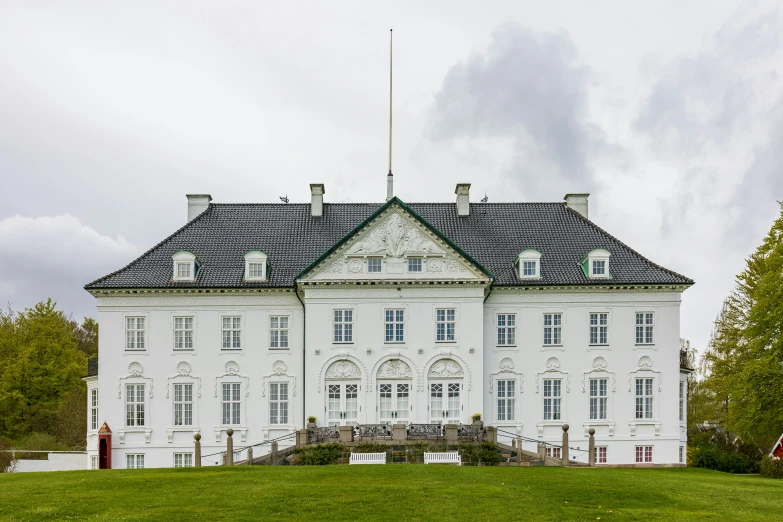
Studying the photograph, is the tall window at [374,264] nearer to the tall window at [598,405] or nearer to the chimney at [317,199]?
the chimney at [317,199]

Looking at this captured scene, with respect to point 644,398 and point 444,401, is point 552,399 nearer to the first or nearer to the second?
point 644,398

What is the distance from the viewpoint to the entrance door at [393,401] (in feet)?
129

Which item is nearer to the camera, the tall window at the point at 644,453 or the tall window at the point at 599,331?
the tall window at the point at 644,453

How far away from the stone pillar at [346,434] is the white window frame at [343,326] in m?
5.95

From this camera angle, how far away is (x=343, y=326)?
3981cm

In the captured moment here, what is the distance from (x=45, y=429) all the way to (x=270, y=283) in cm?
2495

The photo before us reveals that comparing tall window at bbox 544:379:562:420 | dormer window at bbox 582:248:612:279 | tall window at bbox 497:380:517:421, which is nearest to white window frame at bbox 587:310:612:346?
dormer window at bbox 582:248:612:279

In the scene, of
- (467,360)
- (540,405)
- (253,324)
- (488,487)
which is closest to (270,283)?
(253,324)

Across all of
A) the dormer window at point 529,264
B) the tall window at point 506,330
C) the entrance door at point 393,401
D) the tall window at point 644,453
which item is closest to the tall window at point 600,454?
the tall window at point 644,453

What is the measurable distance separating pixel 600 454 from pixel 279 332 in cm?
1656

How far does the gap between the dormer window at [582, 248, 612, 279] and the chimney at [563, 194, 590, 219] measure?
18.4 feet

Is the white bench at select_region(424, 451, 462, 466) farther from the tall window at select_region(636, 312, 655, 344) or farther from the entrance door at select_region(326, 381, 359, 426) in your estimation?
the tall window at select_region(636, 312, 655, 344)

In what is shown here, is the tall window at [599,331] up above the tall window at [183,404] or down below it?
above

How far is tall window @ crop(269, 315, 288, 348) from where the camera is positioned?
4094 cm
